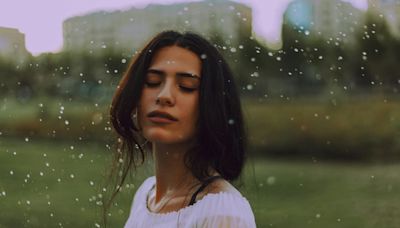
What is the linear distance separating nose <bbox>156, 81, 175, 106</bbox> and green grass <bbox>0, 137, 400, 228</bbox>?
92.3 inches

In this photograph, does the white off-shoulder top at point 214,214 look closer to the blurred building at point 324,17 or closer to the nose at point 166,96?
the nose at point 166,96

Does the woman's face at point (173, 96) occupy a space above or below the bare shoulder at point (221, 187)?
above

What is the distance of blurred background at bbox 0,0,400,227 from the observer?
2387 mm

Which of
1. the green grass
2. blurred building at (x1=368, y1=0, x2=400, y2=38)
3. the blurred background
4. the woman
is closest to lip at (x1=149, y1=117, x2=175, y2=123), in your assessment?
the woman

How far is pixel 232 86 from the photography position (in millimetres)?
796

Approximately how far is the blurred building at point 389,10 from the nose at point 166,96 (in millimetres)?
1884

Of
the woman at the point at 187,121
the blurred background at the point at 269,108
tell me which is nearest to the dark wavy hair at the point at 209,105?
the woman at the point at 187,121

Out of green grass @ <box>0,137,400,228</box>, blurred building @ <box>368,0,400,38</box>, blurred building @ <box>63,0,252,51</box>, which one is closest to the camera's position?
blurred building @ <box>63,0,252,51</box>

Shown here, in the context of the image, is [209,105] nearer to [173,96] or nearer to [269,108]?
[173,96]

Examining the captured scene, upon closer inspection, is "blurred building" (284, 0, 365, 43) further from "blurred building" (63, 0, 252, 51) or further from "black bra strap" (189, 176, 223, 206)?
"black bra strap" (189, 176, 223, 206)

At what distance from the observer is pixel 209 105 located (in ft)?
2.53

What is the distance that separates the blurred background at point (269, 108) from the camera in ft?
7.83

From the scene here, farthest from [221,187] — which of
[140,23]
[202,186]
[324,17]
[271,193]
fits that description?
[271,193]

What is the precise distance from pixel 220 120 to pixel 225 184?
0.22 ft
